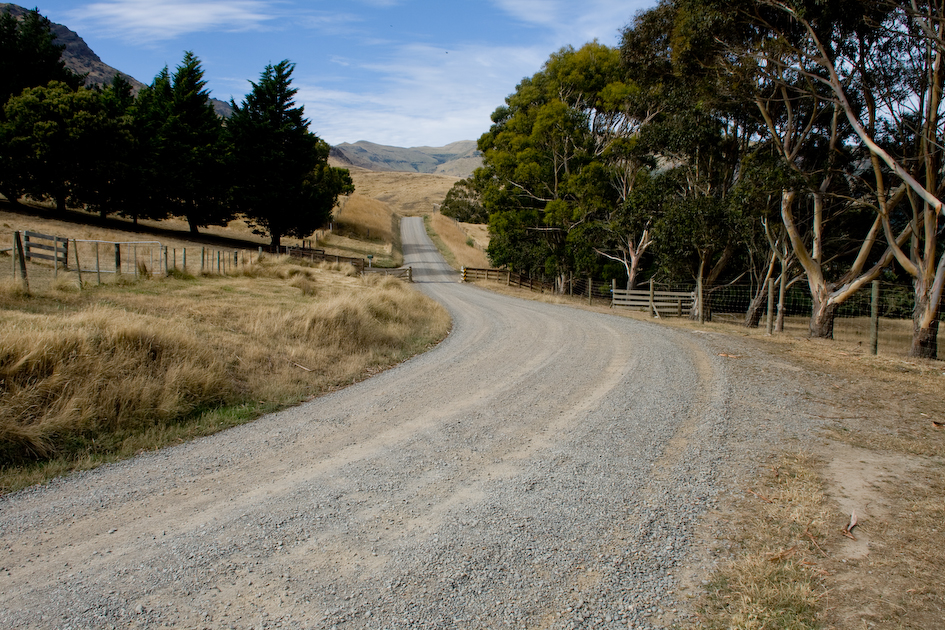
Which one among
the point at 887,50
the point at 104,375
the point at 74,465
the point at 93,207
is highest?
the point at 887,50

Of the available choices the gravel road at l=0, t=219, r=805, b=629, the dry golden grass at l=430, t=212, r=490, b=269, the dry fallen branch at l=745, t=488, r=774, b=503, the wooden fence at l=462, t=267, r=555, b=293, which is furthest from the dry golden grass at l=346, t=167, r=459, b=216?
the dry fallen branch at l=745, t=488, r=774, b=503

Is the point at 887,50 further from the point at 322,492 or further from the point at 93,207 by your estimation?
the point at 93,207

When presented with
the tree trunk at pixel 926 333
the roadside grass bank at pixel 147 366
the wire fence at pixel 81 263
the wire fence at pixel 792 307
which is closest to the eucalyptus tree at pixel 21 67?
the wire fence at pixel 81 263

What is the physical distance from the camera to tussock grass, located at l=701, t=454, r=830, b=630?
297cm

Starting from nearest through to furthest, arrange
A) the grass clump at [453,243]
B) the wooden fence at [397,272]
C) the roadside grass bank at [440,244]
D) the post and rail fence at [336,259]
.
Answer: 1. the wooden fence at [397,272]
2. the post and rail fence at [336,259]
3. the roadside grass bank at [440,244]
4. the grass clump at [453,243]

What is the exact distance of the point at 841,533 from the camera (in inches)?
151

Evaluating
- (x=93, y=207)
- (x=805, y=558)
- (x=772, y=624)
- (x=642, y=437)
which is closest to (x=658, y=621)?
(x=772, y=624)

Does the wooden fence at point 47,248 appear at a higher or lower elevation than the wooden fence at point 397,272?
higher

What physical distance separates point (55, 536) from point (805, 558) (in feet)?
16.6

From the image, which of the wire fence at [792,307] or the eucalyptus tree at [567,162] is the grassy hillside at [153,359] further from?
the eucalyptus tree at [567,162]

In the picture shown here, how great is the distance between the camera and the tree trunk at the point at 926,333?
12586 mm

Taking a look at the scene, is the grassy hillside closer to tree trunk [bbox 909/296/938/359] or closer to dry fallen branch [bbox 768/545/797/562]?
dry fallen branch [bbox 768/545/797/562]

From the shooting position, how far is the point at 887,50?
15.0m

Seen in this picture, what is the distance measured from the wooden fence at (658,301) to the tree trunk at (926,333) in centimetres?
941
